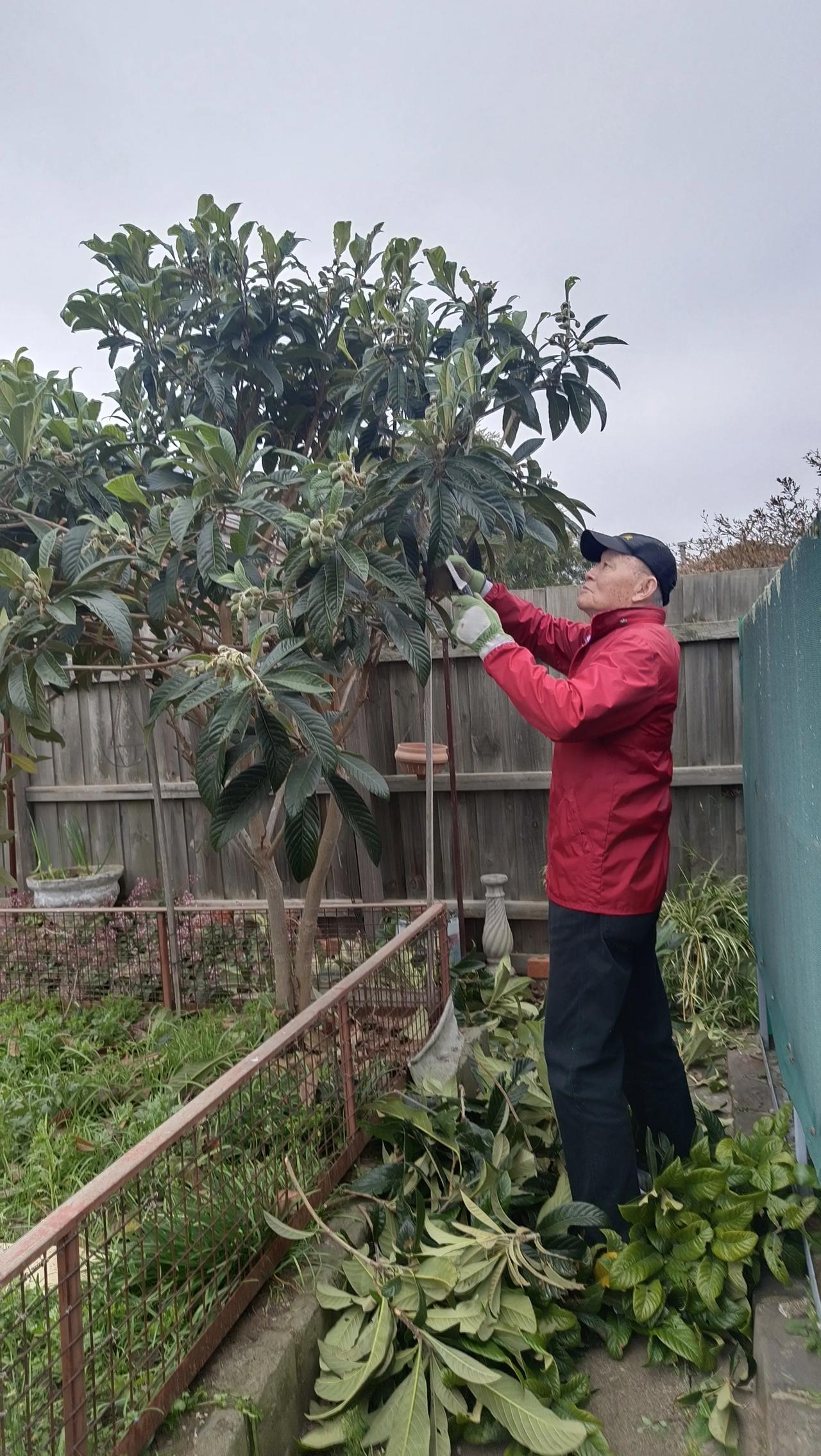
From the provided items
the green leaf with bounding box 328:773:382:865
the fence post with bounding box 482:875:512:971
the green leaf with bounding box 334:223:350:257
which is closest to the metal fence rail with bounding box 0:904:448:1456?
the green leaf with bounding box 328:773:382:865

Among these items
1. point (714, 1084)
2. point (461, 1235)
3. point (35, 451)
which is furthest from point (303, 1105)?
point (35, 451)

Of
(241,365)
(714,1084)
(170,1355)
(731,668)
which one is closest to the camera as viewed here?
(170,1355)

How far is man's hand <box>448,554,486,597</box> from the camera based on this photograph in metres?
2.29

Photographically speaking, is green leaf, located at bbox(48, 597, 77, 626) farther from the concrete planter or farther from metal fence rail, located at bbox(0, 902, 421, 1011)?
the concrete planter

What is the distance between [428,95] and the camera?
2375 millimetres

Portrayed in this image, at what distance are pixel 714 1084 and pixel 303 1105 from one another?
152cm

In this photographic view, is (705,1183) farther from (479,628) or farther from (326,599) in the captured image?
(326,599)

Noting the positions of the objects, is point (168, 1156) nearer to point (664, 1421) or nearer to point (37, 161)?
point (664, 1421)

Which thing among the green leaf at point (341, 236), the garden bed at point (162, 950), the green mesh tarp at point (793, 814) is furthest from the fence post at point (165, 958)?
the green leaf at point (341, 236)

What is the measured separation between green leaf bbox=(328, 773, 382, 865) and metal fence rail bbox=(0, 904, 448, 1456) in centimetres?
45

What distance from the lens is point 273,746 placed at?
1666 mm

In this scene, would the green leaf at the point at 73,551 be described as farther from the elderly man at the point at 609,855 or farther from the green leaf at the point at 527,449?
the green leaf at the point at 527,449

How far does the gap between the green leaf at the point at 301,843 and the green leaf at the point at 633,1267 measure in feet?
3.31

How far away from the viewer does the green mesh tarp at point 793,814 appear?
1482 mm
